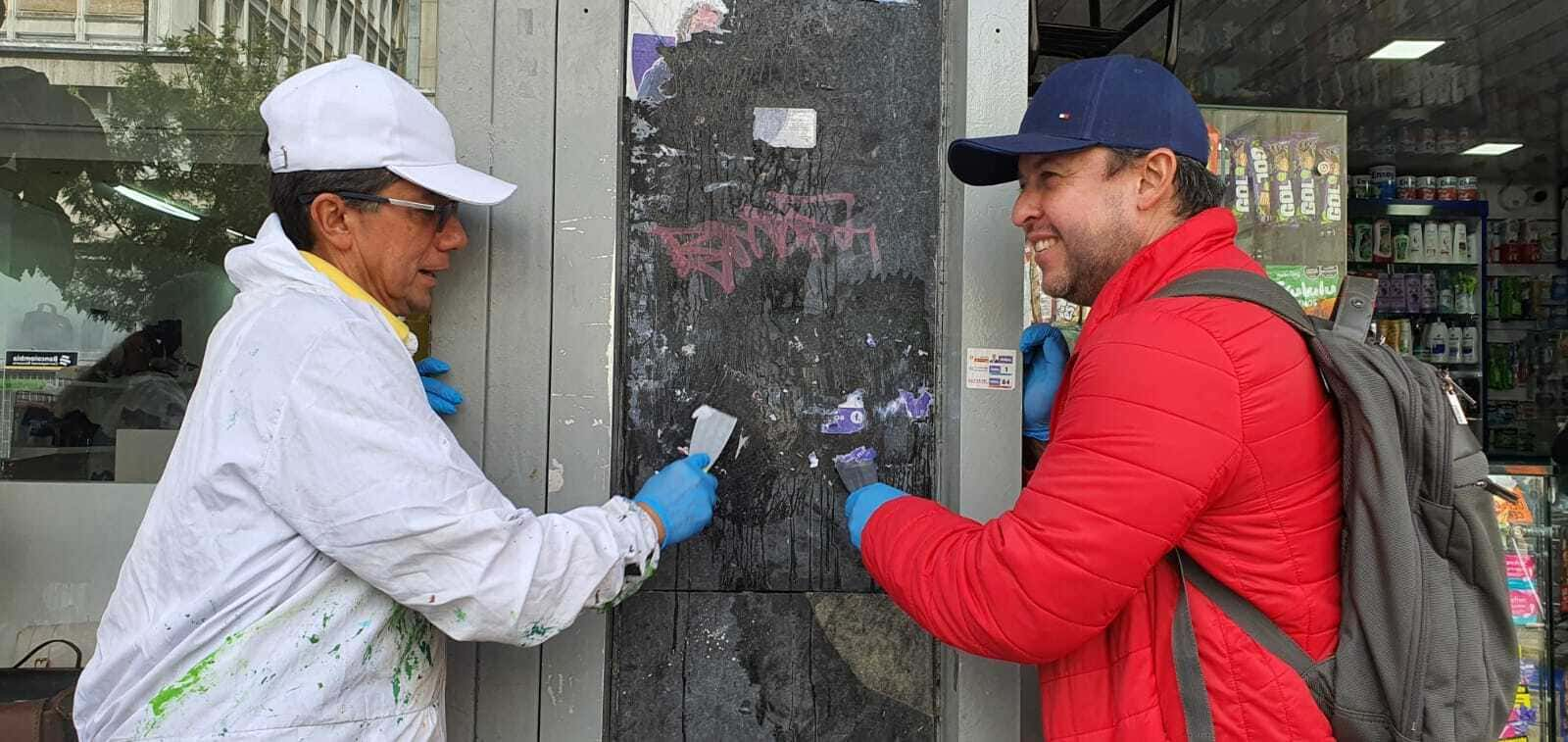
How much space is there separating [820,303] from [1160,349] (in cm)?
92

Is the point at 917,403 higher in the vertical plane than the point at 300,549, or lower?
higher

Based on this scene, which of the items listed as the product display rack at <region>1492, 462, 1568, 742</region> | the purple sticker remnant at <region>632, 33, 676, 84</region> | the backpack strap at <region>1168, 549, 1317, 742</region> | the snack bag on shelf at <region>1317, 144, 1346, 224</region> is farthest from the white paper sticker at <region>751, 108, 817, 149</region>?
the product display rack at <region>1492, 462, 1568, 742</region>

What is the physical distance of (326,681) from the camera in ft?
4.74

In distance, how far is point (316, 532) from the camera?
140 cm

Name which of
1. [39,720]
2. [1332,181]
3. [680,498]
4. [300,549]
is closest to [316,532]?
[300,549]

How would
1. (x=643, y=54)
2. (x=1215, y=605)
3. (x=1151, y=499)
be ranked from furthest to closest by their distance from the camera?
(x=643, y=54), (x=1215, y=605), (x=1151, y=499)

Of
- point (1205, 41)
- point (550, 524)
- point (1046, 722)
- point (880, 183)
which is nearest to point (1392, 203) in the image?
point (1205, 41)

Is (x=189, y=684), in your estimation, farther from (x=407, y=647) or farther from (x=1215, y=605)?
(x=1215, y=605)

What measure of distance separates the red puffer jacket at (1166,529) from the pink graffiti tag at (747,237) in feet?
2.64

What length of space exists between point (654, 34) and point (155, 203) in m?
1.95

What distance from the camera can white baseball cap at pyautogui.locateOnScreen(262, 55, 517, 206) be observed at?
1.57 metres

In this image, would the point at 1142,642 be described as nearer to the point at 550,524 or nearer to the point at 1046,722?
the point at 1046,722

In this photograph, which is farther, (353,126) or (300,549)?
(353,126)

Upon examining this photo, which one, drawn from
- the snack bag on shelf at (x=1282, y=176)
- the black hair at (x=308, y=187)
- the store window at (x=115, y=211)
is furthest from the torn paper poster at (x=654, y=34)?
the snack bag on shelf at (x=1282, y=176)
